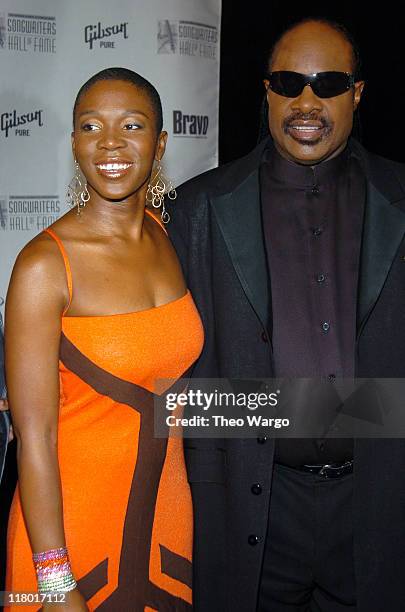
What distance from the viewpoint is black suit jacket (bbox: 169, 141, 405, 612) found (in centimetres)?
224

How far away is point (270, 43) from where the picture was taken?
12.1ft

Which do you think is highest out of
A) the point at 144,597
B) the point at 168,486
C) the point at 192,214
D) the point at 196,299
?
the point at 192,214

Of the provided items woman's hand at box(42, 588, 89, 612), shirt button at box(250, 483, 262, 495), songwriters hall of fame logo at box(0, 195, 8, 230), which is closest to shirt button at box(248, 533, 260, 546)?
shirt button at box(250, 483, 262, 495)

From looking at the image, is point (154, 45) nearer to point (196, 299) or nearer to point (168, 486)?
point (196, 299)

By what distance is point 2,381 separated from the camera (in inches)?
95.1

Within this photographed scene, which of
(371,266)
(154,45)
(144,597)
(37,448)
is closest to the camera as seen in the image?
(37,448)

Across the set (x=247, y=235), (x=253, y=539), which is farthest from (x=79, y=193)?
(x=253, y=539)

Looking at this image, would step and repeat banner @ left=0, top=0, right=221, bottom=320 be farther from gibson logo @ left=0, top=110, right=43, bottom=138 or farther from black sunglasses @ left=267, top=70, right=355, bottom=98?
black sunglasses @ left=267, top=70, right=355, bottom=98

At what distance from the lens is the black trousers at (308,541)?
2301 mm

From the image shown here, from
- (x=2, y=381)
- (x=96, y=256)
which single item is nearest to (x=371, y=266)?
(x=96, y=256)

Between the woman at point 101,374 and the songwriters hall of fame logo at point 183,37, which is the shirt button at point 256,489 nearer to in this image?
the woman at point 101,374

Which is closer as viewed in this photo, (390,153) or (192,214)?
(192,214)

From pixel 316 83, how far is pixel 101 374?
3.15 ft

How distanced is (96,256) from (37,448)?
0.44 metres
